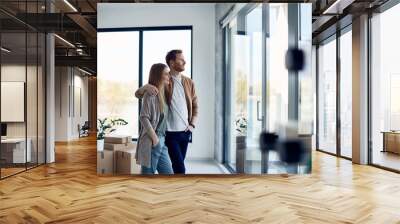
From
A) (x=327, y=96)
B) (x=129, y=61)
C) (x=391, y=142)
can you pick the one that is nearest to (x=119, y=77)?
(x=129, y=61)

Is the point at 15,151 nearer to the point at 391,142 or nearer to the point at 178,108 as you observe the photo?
the point at 178,108

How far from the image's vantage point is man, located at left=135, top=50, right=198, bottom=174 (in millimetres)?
5477

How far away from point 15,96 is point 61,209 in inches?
135

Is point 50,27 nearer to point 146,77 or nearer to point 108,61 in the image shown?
point 108,61

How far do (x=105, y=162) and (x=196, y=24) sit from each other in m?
2.41

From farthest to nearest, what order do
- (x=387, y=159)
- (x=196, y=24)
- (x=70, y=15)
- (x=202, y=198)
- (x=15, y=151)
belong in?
(x=70, y=15) → (x=387, y=159) → (x=15, y=151) → (x=196, y=24) → (x=202, y=198)

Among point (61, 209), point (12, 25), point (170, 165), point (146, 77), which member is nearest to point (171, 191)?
point (170, 165)

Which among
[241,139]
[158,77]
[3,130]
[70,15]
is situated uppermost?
[70,15]

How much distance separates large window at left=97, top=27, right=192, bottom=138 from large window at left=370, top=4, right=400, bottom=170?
12.0 ft

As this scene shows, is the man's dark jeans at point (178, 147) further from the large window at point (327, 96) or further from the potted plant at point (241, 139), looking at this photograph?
the large window at point (327, 96)

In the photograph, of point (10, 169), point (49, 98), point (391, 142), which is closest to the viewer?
point (10, 169)

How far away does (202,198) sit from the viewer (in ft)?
14.4

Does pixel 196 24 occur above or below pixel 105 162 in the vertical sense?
above

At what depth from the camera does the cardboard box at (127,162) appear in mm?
5559
